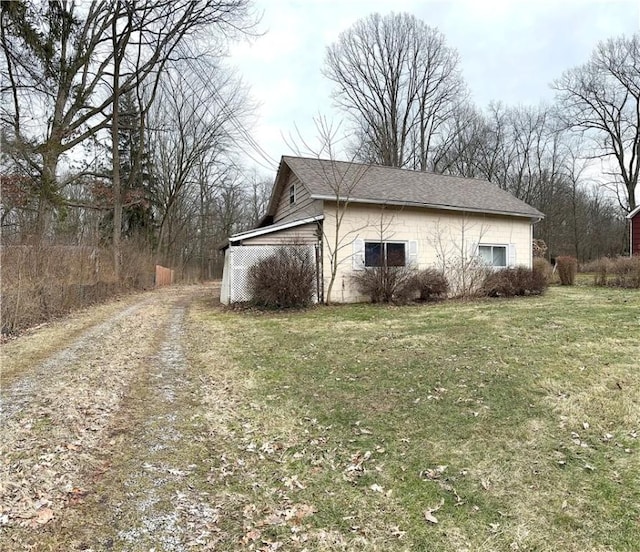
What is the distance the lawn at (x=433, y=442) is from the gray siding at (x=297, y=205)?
661cm

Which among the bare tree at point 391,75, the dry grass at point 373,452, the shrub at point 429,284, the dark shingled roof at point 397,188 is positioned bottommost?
the dry grass at point 373,452

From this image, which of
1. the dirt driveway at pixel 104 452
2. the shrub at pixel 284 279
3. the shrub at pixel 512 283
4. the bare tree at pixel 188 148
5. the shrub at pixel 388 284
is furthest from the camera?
the bare tree at pixel 188 148

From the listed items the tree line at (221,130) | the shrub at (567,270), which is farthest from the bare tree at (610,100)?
the shrub at (567,270)

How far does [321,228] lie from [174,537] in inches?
405

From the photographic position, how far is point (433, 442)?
3537 millimetres

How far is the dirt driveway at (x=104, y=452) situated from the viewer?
2434 millimetres

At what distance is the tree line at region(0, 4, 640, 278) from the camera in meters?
15.1

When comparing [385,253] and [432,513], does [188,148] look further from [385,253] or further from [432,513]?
[432,513]

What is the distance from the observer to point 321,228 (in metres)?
12.2

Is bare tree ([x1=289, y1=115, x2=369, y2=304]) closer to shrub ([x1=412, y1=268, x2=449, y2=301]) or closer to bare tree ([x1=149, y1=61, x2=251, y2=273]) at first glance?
shrub ([x1=412, y1=268, x2=449, y2=301])

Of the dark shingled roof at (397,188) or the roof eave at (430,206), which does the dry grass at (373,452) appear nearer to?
the roof eave at (430,206)

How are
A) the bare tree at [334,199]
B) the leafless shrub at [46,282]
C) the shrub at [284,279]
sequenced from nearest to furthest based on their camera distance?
the leafless shrub at [46,282]
the shrub at [284,279]
the bare tree at [334,199]

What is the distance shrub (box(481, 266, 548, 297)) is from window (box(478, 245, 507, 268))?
1.26 meters

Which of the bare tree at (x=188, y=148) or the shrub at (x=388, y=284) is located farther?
the bare tree at (x=188, y=148)
